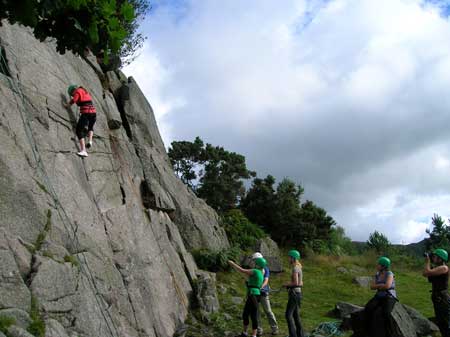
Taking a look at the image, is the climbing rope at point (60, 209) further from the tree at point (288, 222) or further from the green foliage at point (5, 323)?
the tree at point (288, 222)

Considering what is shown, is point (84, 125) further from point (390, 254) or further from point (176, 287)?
point (390, 254)

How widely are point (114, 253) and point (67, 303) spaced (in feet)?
11.8

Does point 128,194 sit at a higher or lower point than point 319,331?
higher

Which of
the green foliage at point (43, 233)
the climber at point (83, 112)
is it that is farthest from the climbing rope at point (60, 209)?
the climber at point (83, 112)

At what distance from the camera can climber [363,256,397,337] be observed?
38.0 feet

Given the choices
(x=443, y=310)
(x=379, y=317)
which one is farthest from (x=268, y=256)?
(x=443, y=310)

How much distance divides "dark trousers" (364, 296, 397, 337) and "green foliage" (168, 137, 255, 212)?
23.7 metres

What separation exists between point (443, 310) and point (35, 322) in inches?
333

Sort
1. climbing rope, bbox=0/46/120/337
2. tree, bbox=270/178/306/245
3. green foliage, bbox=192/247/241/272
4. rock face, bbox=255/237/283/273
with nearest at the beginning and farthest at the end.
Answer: climbing rope, bbox=0/46/120/337, green foliage, bbox=192/247/241/272, rock face, bbox=255/237/283/273, tree, bbox=270/178/306/245

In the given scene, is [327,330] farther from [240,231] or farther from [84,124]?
[240,231]

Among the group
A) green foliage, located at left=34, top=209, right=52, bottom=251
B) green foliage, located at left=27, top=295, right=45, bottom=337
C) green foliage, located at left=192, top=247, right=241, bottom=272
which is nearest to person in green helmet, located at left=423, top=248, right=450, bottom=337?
green foliage, located at left=27, top=295, right=45, bottom=337

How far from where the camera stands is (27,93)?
1320cm

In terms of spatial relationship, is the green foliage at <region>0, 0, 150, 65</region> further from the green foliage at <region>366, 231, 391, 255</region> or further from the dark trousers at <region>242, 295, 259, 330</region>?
the green foliage at <region>366, 231, 391, 255</region>

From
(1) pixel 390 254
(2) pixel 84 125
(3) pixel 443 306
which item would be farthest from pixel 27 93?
(1) pixel 390 254
